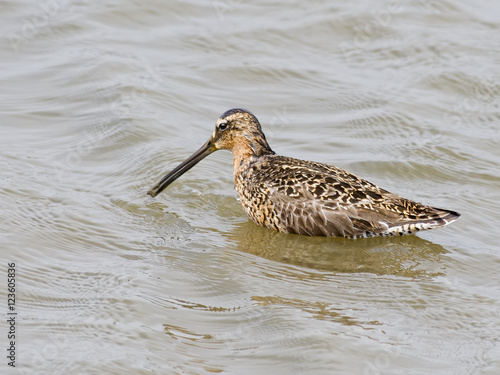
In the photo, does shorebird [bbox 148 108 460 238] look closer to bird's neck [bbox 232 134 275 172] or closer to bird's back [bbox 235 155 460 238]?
bird's back [bbox 235 155 460 238]

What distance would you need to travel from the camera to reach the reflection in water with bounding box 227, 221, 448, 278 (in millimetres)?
6473

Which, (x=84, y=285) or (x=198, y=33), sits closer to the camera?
(x=84, y=285)

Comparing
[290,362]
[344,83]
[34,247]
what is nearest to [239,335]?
[290,362]

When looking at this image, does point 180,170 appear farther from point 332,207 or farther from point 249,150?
point 332,207

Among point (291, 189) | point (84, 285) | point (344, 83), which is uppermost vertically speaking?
point (344, 83)

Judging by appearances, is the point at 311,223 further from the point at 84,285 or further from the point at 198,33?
the point at 198,33

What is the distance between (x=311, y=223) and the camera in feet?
22.6

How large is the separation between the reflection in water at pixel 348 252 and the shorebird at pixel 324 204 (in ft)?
0.27

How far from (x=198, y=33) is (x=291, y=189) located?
4.48 metres

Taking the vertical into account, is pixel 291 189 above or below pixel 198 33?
below

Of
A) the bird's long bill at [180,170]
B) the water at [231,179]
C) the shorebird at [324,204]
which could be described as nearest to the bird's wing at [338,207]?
the shorebird at [324,204]

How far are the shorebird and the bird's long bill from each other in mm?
460

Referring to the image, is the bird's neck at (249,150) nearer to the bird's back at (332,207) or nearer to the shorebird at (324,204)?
the shorebird at (324,204)

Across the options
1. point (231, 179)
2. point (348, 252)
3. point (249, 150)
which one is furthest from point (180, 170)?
point (348, 252)
